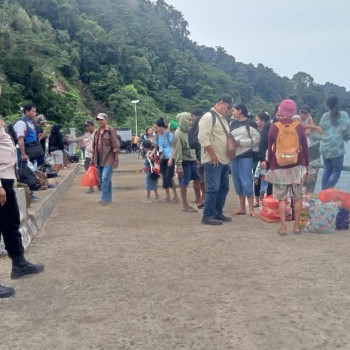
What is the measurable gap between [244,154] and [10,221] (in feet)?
12.6

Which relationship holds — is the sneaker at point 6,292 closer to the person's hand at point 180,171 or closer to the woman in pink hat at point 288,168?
the woman in pink hat at point 288,168

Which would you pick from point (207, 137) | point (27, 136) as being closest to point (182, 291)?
point (207, 137)

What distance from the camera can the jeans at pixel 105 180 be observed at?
8750 millimetres

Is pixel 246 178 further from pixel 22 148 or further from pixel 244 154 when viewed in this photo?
pixel 22 148

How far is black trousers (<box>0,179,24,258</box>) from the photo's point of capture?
4.15 metres

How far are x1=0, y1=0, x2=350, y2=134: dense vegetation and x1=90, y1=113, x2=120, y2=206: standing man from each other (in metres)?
4.74

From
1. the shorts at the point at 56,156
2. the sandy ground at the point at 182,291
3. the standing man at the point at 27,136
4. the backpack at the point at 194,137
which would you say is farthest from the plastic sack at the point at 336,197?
the shorts at the point at 56,156

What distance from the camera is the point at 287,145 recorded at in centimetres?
573

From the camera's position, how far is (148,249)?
5.20 metres

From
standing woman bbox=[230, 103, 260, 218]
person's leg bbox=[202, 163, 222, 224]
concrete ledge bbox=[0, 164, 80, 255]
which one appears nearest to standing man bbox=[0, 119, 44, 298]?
concrete ledge bbox=[0, 164, 80, 255]

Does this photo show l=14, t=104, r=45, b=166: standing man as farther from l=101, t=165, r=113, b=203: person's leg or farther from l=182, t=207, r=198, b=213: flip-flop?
l=182, t=207, r=198, b=213: flip-flop

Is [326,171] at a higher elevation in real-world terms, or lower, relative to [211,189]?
higher

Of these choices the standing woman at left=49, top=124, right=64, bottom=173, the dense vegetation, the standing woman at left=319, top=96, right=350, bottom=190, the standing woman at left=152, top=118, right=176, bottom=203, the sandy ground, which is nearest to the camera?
the sandy ground

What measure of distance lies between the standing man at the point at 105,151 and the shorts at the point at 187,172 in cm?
138
